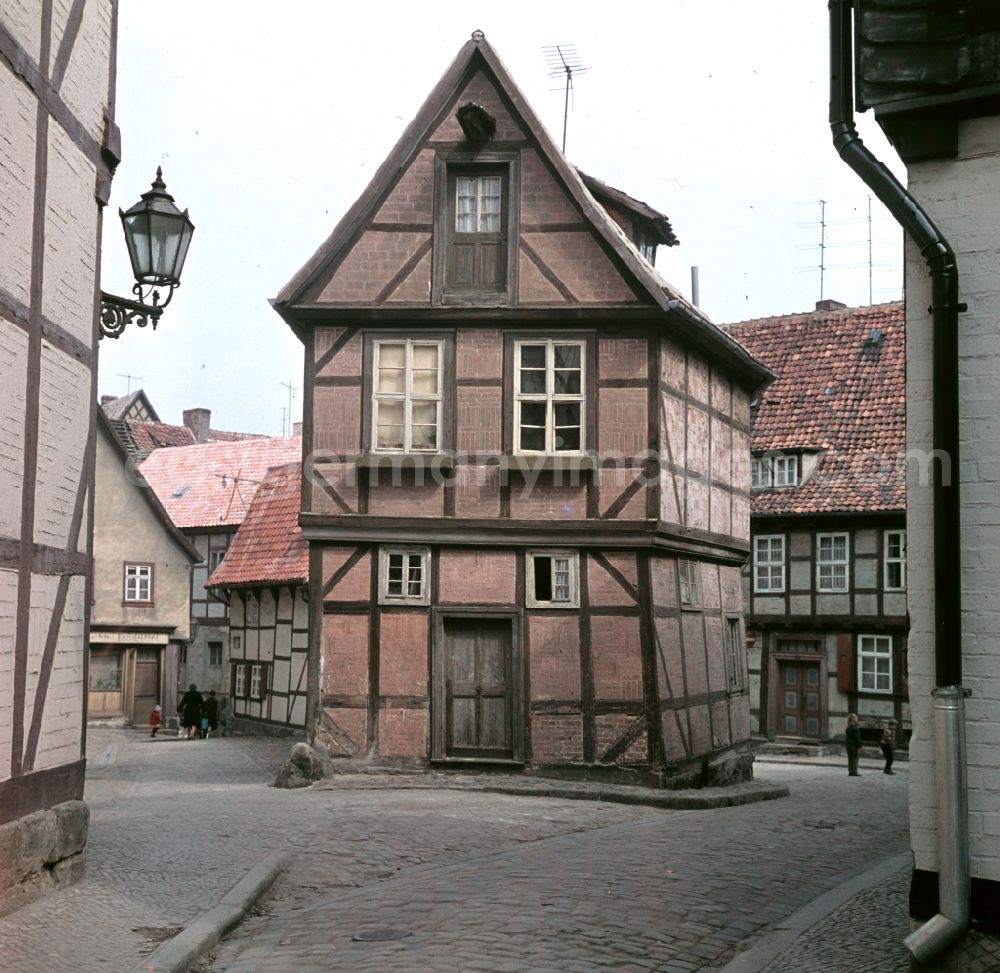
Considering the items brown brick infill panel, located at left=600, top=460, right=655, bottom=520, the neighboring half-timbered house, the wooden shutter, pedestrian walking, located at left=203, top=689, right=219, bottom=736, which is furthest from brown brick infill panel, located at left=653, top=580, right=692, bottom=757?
pedestrian walking, located at left=203, top=689, right=219, bottom=736

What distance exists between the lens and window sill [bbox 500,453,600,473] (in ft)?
61.8

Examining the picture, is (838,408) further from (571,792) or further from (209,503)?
(209,503)

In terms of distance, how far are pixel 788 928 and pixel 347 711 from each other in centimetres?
1051

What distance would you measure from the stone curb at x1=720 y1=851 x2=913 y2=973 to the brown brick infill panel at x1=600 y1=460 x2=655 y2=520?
7.17m

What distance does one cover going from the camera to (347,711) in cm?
1902

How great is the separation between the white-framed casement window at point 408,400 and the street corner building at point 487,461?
30 mm

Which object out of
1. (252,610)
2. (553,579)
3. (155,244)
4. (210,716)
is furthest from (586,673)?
(210,716)

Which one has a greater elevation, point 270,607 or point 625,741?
point 270,607

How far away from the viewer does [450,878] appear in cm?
1107

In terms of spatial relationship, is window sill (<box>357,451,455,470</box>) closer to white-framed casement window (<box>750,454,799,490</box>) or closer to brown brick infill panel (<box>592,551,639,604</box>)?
brown brick infill panel (<box>592,551,639,604</box>)

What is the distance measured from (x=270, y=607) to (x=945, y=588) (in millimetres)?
26600

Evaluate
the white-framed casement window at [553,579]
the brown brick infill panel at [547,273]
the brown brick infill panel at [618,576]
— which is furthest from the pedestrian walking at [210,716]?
the brown brick infill panel at [547,273]

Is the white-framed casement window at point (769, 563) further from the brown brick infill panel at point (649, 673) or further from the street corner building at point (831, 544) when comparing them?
the brown brick infill panel at point (649, 673)

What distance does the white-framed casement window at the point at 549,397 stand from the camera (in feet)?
62.4
